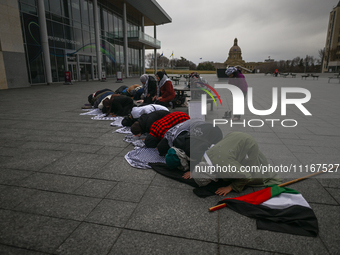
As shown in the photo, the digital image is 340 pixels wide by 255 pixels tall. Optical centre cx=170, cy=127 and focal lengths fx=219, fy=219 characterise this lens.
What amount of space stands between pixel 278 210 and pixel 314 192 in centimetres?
76

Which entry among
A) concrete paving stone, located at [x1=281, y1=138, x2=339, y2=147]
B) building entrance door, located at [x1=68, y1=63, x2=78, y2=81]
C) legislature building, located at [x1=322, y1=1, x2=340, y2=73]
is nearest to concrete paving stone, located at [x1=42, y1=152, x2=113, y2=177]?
concrete paving stone, located at [x1=281, y1=138, x2=339, y2=147]

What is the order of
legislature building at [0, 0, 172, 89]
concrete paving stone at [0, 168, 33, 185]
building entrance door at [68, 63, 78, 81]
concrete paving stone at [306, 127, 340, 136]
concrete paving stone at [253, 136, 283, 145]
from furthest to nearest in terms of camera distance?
building entrance door at [68, 63, 78, 81] < legislature building at [0, 0, 172, 89] < concrete paving stone at [306, 127, 340, 136] < concrete paving stone at [253, 136, 283, 145] < concrete paving stone at [0, 168, 33, 185]

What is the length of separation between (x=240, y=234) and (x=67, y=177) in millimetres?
2367

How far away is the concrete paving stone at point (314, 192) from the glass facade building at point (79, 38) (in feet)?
61.4

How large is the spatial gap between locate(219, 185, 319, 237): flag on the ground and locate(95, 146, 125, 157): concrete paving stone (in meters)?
2.26

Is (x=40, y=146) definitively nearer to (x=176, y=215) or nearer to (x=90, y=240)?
(x=90, y=240)

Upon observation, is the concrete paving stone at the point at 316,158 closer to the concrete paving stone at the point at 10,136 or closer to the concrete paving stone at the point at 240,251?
the concrete paving stone at the point at 240,251

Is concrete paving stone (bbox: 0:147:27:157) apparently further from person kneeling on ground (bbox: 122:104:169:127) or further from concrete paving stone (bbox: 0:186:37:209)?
person kneeling on ground (bbox: 122:104:169:127)

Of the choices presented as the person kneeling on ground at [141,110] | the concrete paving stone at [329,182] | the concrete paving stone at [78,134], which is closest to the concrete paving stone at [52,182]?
the concrete paving stone at [78,134]

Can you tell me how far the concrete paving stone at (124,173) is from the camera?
304 centimetres

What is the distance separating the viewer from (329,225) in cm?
209

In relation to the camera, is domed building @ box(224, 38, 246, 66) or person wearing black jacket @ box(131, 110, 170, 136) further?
domed building @ box(224, 38, 246, 66)

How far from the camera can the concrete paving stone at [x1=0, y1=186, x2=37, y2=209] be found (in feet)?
8.02

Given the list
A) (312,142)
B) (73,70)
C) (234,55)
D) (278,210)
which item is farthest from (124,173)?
(234,55)
